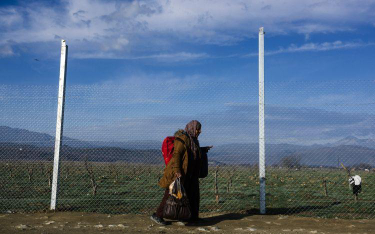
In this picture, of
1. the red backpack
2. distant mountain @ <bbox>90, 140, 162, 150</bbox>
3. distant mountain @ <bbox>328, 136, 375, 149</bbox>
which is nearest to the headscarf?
the red backpack

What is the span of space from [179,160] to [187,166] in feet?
0.53

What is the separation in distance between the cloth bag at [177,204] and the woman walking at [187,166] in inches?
4.9

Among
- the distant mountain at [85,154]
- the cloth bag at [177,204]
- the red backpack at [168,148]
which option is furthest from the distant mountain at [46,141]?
the cloth bag at [177,204]

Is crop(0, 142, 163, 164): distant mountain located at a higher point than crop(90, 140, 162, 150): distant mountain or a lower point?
lower

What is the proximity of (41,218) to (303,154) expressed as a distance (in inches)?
173

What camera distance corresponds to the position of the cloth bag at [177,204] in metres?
5.19

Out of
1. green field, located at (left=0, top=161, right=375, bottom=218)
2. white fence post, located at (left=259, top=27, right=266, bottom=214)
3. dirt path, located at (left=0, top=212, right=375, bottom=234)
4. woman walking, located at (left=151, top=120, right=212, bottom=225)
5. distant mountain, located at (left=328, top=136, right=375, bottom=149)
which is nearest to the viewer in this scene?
dirt path, located at (left=0, top=212, right=375, bottom=234)

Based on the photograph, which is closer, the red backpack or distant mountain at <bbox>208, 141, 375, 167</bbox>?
the red backpack

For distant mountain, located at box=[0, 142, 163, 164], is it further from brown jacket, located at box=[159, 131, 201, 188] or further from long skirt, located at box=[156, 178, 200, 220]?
brown jacket, located at box=[159, 131, 201, 188]

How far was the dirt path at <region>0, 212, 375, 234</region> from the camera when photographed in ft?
17.0

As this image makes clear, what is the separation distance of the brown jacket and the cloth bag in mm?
129

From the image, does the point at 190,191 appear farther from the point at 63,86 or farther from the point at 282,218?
the point at 63,86

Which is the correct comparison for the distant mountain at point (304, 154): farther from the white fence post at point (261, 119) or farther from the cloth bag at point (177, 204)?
the cloth bag at point (177, 204)

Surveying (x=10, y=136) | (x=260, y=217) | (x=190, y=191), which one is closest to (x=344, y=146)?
(x=260, y=217)
